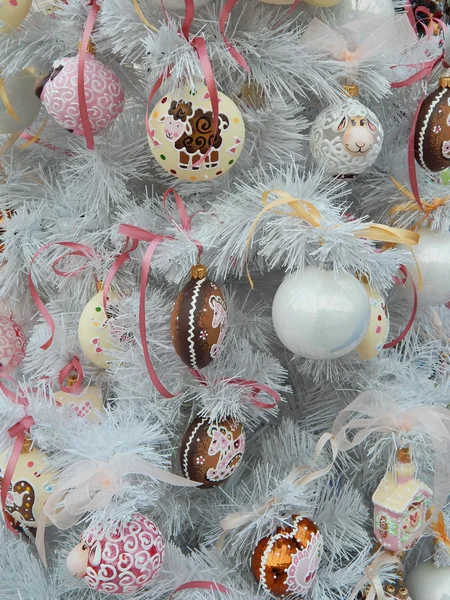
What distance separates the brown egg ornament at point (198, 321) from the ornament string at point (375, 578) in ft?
1.11

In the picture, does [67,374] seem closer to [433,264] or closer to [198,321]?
[198,321]

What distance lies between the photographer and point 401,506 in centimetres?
66

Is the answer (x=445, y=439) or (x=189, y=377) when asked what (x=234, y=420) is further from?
(x=445, y=439)

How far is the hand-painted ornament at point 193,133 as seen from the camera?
0.57 meters

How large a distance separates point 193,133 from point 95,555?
432mm

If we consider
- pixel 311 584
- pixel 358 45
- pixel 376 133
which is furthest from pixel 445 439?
pixel 358 45

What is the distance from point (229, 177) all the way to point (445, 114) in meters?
0.26

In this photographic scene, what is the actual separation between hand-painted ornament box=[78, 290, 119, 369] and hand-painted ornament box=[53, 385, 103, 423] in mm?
66

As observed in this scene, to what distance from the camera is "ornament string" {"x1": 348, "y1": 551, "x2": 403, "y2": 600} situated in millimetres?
692

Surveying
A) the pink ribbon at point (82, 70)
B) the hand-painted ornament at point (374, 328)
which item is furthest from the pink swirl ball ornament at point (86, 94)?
the hand-painted ornament at point (374, 328)

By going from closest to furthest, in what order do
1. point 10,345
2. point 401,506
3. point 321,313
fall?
point 321,313, point 401,506, point 10,345

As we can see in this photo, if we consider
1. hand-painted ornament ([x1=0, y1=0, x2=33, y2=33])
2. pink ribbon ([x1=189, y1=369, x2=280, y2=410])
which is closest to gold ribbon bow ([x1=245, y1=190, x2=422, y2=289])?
pink ribbon ([x1=189, y1=369, x2=280, y2=410])

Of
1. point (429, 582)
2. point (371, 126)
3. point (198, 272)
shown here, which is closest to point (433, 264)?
point (371, 126)

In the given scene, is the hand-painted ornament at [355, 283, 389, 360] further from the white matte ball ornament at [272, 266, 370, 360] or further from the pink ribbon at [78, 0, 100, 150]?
the pink ribbon at [78, 0, 100, 150]
